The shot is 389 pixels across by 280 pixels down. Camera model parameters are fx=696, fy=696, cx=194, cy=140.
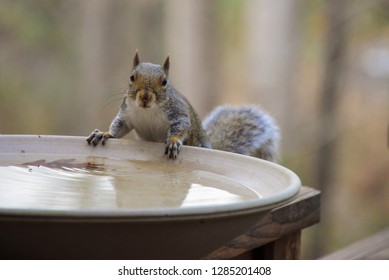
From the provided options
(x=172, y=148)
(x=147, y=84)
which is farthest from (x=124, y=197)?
(x=147, y=84)

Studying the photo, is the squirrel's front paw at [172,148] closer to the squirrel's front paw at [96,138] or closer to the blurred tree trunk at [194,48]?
the squirrel's front paw at [96,138]

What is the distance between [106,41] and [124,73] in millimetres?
279

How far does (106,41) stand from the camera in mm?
5336

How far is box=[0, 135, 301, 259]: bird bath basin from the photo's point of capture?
799mm

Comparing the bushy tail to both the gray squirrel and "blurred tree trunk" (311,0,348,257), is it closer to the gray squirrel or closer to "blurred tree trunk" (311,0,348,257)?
the gray squirrel

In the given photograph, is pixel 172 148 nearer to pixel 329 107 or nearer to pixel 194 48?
pixel 194 48

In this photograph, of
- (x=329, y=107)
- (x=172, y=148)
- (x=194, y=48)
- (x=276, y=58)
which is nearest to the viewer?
(x=172, y=148)

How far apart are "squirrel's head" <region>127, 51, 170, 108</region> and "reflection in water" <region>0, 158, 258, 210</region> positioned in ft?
0.97

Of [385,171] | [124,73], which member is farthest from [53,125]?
[385,171]

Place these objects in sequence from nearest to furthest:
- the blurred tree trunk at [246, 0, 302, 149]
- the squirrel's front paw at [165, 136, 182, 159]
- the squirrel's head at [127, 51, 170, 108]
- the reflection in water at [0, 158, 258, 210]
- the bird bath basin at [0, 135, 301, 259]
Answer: the bird bath basin at [0, 135, 301, 259] → the reflection in water at [0, 158, 258, 210] → the squirrel's front paw at [165, 136, 182, 159] → the squirrel's head at [127, 51, 170, 108] → the blurred tree trunk at [246, 0, 302, 149]

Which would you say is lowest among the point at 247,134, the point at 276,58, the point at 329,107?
the point at 329,107

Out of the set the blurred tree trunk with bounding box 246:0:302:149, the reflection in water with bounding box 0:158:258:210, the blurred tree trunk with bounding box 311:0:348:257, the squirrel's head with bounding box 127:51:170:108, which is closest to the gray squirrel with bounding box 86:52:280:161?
the squirrel's head with bounding box 127:51:170:108

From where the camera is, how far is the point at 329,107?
463 cm

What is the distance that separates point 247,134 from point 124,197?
961 millimetres
